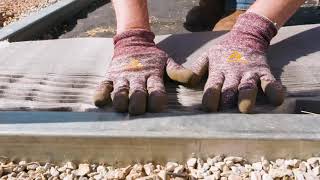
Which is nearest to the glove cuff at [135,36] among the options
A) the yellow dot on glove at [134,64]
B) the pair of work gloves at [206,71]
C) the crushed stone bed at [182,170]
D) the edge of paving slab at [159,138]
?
the pair of work gloves at [206,71]

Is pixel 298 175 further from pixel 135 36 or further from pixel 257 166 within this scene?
pixel 135 36

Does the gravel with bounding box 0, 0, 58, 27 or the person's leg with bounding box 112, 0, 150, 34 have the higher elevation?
the gravel with bounding box 0, 0, 58, 27

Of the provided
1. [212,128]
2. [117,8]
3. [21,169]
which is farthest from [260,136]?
[117,8]

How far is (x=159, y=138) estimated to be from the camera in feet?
5.29

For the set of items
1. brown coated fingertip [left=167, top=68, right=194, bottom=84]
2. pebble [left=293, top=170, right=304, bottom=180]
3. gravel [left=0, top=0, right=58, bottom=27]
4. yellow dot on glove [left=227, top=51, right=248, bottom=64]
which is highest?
gravel [left=0, top=0, right=58, bottom=27]

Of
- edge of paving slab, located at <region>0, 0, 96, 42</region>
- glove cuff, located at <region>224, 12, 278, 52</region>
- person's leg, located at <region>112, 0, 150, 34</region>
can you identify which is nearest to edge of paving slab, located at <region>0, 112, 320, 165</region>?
glove cuff, located at <region>224, 12, 278, 52</region>

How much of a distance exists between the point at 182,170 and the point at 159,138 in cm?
13

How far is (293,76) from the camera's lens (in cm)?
205

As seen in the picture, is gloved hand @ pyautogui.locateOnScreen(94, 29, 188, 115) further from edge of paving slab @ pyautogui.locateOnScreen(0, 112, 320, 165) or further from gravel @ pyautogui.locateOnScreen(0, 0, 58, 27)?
gravel @ pyautogui.locateOnScreen(0, 0, 58, 27)

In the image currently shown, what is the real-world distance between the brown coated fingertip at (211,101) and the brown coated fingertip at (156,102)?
147 mm

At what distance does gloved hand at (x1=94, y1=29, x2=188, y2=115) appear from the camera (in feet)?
5.82

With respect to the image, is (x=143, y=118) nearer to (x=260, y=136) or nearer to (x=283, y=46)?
(x=260, y=136)

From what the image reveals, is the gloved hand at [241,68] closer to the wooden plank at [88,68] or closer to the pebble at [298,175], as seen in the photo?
the wooden plank at [88,68]

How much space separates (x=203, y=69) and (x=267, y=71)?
0.26 m
